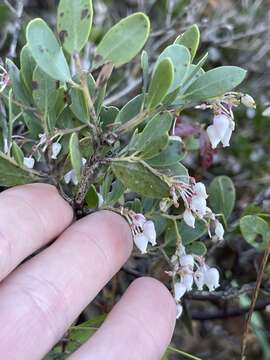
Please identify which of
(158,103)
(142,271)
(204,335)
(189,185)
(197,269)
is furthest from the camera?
(204,335)

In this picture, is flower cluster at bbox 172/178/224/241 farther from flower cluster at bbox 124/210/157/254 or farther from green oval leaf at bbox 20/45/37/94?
green oval leaf at bbox 20/45/37/94

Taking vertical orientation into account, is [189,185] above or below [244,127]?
above

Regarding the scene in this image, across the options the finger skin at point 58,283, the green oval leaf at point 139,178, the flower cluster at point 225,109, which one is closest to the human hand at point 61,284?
the finger skin at point 58,283

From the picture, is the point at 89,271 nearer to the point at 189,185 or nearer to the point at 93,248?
the point at 93,248

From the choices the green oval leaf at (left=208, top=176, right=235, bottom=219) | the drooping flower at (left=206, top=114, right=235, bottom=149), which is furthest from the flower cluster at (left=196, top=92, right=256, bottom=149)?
the green oval leaf at (left=208, top=176, right=235, bottom=219)

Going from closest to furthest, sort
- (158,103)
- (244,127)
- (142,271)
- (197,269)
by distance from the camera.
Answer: (158,103)
(197,269)
(142,271)
(244,127)

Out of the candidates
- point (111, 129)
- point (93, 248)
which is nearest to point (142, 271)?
point (93, 248)

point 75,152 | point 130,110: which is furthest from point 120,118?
point 75,152
